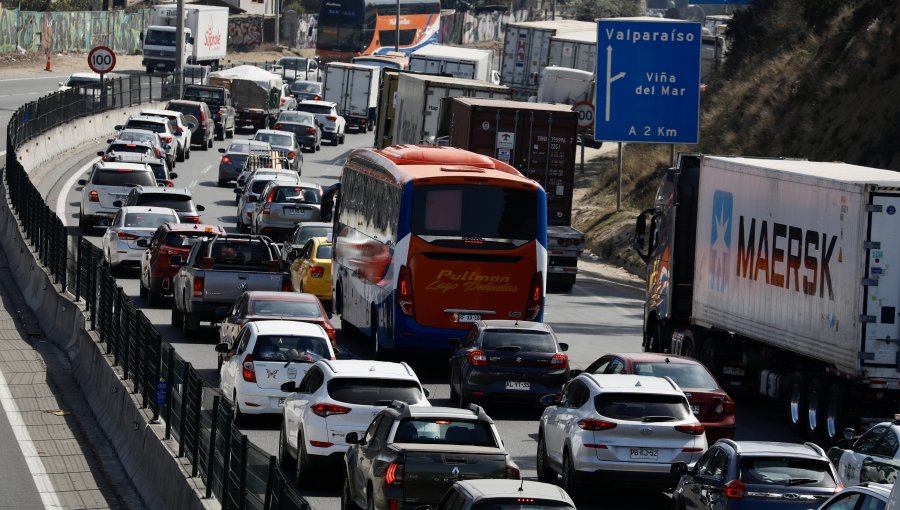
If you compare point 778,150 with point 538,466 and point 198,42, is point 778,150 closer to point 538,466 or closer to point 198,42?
point 538,466

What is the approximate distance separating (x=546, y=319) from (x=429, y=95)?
16.3m

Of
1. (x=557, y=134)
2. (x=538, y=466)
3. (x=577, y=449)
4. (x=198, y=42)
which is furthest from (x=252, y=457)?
(x=198, y=42)

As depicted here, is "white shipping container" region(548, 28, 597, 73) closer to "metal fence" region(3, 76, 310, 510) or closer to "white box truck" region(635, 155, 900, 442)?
"metal fence" region(3, 76, 310, 510)

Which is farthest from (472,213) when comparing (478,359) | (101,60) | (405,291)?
(101,60)

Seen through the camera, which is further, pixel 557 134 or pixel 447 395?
pixel 557 134

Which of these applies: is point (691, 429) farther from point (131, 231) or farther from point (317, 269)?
point (131, 231)

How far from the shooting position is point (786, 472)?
15.3 metres

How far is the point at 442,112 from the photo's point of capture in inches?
1884

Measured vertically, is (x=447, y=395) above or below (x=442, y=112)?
below

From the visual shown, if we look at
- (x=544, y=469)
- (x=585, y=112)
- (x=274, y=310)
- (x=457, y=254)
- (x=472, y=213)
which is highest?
(x=585, y=112)

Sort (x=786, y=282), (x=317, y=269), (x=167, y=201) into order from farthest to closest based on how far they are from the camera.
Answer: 1. (x=167, y=201)
2. (x=317, y=269)
3. (x=786, y=282)

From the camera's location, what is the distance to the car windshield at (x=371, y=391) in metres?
17.9

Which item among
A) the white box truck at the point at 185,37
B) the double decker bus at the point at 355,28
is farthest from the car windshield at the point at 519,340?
the double decker bus at the point at 355,28

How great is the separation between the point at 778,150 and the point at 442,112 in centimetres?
1193
